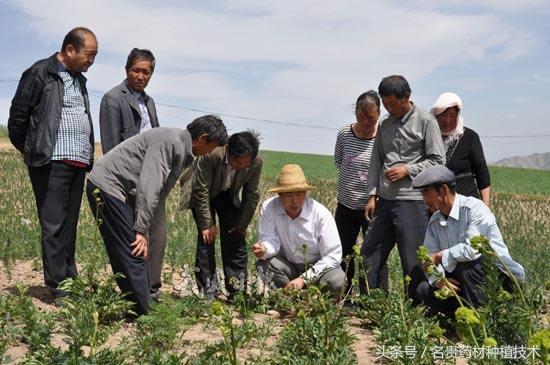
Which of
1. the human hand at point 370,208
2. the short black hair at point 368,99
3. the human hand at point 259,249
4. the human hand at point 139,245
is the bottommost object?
Result: the human hand at point 259,249

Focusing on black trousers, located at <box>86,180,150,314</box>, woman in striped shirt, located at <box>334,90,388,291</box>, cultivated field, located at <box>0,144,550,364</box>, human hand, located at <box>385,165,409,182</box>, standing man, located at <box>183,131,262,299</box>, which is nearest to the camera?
cultivated field, located at <box>0,144,550,364</box>

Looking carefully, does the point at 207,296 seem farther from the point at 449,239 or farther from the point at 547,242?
the point at 547,242

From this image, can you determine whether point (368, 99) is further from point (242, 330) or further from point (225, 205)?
point (242, 330)

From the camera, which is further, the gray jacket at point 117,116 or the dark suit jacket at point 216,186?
the dark suit jacket at point 216,186

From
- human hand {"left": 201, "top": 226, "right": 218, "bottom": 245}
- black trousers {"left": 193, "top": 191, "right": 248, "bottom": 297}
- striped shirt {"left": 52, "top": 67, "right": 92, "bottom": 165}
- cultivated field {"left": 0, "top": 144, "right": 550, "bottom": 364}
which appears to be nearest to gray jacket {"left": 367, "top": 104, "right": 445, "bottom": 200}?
cultivated field {"left": 0, "top": 144, "right": 550, "bottom": 364}

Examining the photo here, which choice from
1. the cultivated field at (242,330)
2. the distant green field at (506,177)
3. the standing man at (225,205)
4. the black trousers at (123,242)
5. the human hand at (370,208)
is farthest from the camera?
the distant green field at (506,177)

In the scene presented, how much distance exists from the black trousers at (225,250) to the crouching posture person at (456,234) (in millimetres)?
1511

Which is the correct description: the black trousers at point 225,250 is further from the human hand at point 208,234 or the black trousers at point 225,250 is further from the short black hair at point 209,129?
the short black hair at point 209,129

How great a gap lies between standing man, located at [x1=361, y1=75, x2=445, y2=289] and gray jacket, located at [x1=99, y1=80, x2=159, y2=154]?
1.83 m

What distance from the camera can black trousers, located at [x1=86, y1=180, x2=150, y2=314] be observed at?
4090mm

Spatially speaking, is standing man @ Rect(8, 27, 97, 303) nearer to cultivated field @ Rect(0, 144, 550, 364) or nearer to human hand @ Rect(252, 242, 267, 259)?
cultivated field @ Rect(0, 144, 550, 364)

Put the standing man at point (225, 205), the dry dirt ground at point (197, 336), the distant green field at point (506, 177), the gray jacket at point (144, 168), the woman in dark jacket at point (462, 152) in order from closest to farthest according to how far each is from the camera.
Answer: the dry dirt ground at point (197, 336) → the gray jacket at point (144, 168) → the standing man at point (225, 205) → the woman in dark jacket at point (462, 152) → the distant green field at point (506, 177)

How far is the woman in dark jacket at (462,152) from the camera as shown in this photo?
189 inches

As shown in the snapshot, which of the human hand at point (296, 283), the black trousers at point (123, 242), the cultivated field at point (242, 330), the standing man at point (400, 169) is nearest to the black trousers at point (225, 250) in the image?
the cultivated field at point (242, 330)
